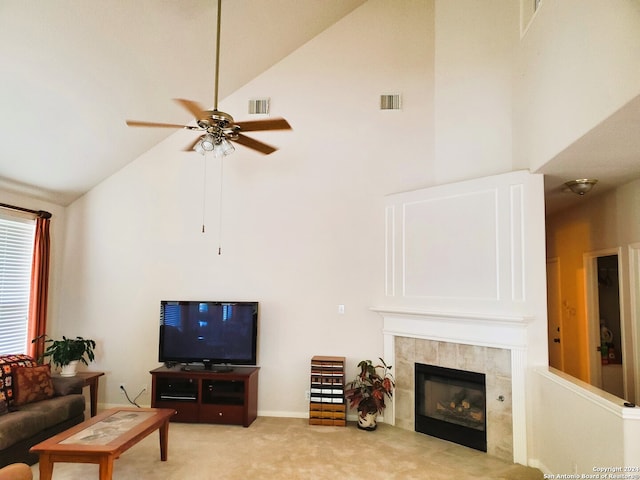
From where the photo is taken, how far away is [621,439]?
2.53 metres

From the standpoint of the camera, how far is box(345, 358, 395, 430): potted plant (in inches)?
179

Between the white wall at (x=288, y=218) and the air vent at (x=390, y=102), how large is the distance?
2.8 inches

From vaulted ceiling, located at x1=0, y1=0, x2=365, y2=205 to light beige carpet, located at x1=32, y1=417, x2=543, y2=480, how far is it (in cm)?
302

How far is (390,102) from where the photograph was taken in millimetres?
5133

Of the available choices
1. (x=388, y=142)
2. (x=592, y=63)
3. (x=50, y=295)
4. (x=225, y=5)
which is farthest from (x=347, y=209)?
(x=50, y=295)

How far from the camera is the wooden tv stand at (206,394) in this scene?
471cm

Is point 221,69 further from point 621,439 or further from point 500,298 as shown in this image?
point 621,439

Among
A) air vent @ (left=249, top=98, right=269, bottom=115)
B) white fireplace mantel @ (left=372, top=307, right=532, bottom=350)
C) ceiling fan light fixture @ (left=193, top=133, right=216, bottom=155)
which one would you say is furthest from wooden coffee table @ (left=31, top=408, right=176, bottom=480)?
air vent @ (left=249, top=98, right=269, bottom=115)

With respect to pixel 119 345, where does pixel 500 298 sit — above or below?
above

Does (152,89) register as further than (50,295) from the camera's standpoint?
No

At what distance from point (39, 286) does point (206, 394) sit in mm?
2286

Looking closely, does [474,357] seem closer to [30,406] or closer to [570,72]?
[570,72]

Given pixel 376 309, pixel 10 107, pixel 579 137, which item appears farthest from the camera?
pixel 376 309

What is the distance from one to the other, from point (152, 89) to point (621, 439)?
4792 millimetres
